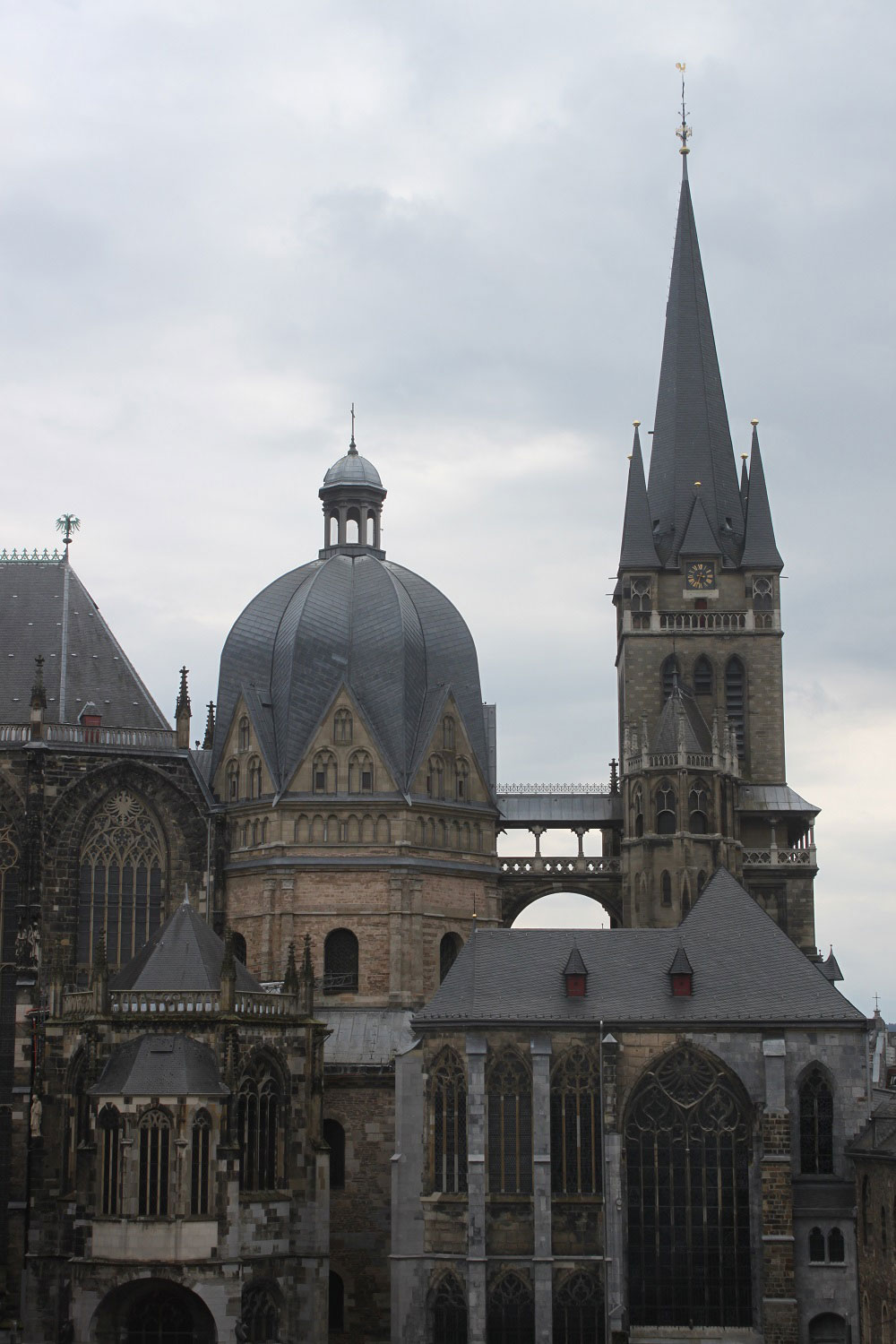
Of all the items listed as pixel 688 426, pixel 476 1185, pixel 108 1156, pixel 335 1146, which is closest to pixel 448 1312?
pixel 476 1185

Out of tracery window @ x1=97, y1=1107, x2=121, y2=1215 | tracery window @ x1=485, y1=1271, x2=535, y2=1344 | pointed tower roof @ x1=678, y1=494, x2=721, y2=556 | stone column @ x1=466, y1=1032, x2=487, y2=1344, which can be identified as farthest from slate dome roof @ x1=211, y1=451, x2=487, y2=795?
tracery window @ x1=485, y1=1271, x2=535, y2=1344

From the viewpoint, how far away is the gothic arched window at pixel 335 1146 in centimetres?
6475

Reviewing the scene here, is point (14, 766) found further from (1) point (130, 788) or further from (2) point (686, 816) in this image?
(2) point (686, 816)

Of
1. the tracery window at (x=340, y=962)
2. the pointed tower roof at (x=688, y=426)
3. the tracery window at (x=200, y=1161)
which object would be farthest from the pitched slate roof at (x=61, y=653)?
the pointed tower roof at (x=688, y=426)

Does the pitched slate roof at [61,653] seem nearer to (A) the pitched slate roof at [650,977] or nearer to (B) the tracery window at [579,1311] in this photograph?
(A) the pitched slate roof at [650,977]

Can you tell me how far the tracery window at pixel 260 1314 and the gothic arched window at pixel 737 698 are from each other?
3334 centimetres

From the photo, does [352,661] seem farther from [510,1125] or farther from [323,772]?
[510,1125]

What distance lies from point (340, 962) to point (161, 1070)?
15.3 m

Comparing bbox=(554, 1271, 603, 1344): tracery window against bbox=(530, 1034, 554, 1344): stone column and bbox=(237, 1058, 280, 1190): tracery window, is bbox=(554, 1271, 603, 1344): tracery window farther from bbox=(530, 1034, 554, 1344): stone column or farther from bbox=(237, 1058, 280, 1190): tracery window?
bbox=(237, 1058, 280, 1190): tracery window

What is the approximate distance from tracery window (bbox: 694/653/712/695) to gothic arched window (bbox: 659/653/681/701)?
0.83 m

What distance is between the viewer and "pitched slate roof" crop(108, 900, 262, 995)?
5809cm

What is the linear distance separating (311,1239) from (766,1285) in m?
13.4

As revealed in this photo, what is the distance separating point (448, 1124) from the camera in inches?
2345

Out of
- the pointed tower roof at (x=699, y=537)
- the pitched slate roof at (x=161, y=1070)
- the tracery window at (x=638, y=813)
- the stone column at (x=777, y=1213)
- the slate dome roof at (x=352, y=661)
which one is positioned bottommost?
the stone column at (x=777, y=1213)
